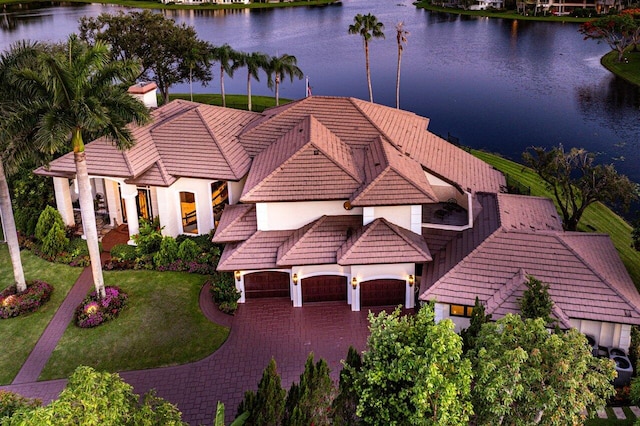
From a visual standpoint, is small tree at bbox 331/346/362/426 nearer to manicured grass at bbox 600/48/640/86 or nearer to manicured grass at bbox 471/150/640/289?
manicured grass at bbox 471/150/640/289

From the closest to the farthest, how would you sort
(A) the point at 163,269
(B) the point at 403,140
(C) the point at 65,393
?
(C) the point at 65,393 < (A) the point at 163,269 < (B) the point at 403,140

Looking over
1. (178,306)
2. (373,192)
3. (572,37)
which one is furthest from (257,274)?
(572,37)

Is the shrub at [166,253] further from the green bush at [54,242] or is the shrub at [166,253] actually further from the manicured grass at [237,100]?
the manicured grass at [237,100]

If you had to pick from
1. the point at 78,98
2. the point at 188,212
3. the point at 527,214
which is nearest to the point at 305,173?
the point at 188,212

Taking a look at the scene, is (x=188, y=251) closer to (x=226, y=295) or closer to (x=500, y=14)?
(x=226, y=295)

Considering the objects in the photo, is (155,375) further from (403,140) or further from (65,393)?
(403,140)

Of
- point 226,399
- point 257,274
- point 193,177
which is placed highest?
point 193,177
